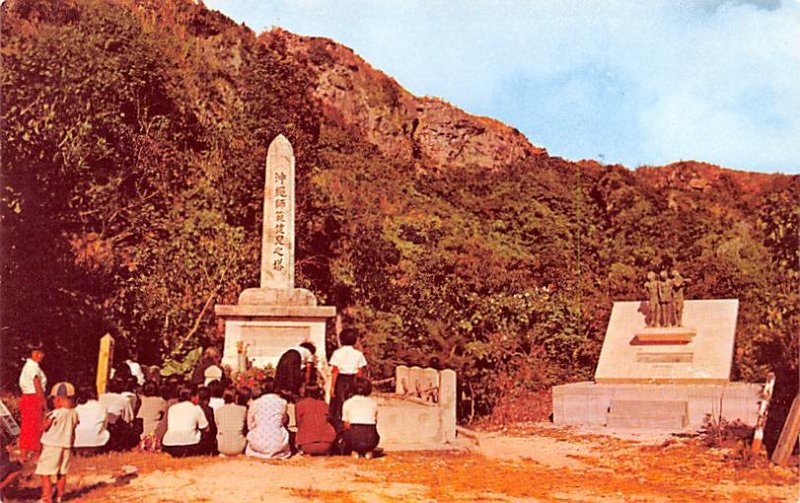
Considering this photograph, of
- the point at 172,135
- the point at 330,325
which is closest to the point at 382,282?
the point at 330,325

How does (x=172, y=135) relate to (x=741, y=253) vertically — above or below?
above

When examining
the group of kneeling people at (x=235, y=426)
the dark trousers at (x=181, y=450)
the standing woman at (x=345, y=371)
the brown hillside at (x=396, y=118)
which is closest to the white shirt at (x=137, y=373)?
the group of kneeling people at (x=235, y=426)

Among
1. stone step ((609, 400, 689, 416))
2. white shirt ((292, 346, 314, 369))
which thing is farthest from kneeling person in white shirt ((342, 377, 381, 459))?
stone step ((609, 400, 689, 416))

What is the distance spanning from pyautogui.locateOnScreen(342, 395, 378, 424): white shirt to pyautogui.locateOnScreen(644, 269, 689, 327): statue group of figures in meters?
9.37

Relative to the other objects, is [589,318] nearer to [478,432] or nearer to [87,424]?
[478,432]

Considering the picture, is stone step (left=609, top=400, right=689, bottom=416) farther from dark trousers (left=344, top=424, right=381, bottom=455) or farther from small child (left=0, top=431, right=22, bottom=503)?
small child (left=0, top=431, right=22, bottom=503)

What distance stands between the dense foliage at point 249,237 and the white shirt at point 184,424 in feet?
17.4

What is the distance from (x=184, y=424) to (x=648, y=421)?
932cm

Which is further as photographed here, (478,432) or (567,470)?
(478,432)

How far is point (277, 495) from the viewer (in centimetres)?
785

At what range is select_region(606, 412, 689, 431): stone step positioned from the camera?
48.3ft

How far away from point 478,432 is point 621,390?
3126 millimetres

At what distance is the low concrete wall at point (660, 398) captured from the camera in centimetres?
1480

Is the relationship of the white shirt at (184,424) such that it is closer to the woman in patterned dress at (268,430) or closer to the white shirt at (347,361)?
the woman in patterned dress at (268,430)
